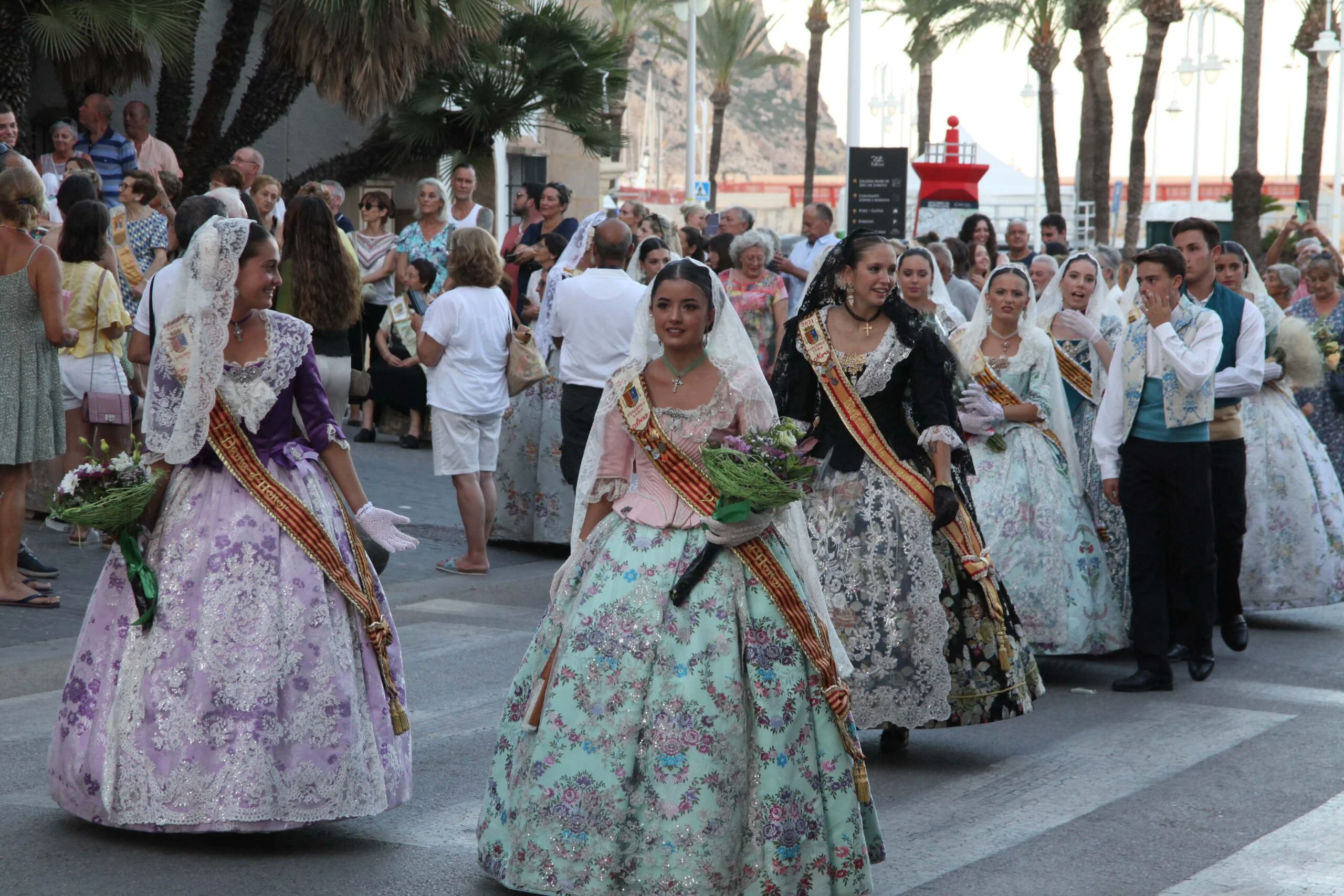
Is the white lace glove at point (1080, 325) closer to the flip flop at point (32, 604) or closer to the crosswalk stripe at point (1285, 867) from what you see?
the crosswalk stripe at point (1285, 867)

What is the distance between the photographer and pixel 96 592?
5.42 meters

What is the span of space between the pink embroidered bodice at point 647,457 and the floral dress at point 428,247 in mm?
8872

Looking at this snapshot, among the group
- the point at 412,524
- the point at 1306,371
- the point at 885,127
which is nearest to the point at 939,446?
the point at 1306,371

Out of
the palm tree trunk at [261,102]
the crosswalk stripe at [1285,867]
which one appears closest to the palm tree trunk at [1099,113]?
the palm tree trunk at [261,102]

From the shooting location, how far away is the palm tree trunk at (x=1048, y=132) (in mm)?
33125

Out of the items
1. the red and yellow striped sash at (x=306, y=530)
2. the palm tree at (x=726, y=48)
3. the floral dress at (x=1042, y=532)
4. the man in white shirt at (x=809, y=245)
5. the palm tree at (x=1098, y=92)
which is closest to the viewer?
the red and yellow striped sash at (x=306, y=530)

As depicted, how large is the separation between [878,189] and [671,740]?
1327cm

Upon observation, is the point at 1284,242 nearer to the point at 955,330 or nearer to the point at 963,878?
the point at 955,330

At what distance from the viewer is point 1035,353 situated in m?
8.30

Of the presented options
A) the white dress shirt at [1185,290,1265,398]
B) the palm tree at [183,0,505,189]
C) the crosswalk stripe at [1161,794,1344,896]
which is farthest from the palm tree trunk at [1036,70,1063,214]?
the crosswalk stripe at [1161,794,1344,896]

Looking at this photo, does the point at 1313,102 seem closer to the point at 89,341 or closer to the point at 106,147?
the point at 106,147

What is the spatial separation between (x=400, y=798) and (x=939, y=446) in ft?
7.93

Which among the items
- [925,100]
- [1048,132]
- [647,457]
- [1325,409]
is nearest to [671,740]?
[647,457]

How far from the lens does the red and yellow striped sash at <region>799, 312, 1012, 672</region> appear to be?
6.45m
